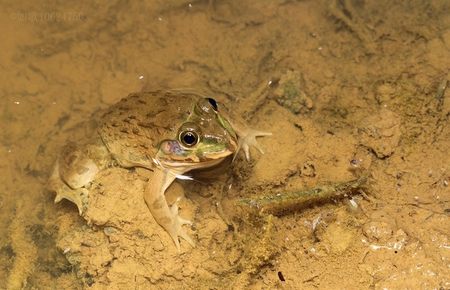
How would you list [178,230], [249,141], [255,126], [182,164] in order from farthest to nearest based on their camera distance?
[255,126], [249,141], [182,164], [178,230]

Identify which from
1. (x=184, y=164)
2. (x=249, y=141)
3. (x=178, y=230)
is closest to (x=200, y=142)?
(x=184, y=164)

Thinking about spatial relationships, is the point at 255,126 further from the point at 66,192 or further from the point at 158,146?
the point at 66,192

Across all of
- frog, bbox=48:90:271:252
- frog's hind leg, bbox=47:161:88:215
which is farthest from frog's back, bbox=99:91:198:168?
frog's hind leg, bbox=47:161:88:215

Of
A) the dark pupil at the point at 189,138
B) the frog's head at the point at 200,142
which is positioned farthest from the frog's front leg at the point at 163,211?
the dark pupil at the point at 189,138

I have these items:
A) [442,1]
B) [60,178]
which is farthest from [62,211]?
[442,1]

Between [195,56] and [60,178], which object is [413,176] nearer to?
[195,56]

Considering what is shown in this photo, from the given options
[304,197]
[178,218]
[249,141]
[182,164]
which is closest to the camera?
[304,197]

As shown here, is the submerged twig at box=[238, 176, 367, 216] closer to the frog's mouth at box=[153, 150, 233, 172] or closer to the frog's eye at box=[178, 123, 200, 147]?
the frog's mouth at box=[153, 150, 233, 172]
